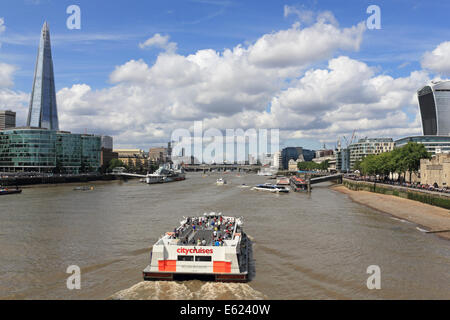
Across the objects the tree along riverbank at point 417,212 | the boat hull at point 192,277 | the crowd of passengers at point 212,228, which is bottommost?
the tree along riverbank at point 417,212

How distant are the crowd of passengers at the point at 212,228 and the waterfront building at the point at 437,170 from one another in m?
69.6

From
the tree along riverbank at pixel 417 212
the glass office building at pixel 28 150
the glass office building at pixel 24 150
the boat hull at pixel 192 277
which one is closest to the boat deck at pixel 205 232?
the boat hull at pixel 192 277

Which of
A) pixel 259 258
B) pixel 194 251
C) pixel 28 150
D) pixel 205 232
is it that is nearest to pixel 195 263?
pixel 194 251

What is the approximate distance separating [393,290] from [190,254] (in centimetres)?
1465

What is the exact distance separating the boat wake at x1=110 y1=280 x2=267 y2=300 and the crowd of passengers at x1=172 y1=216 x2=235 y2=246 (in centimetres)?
317

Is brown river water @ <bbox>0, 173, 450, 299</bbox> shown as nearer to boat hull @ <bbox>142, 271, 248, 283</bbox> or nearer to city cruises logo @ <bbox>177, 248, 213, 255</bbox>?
boat hull @ <bbox>142, 271, 248, 283</bbox>

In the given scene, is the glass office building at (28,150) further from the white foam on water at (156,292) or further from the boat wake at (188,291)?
the boat wake at (188,291)

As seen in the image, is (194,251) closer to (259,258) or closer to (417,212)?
(259,258)

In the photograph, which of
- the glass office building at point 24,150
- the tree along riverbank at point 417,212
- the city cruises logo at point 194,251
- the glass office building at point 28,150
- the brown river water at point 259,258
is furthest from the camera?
the glass office building at point 28,150

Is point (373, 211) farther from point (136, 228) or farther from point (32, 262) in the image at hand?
point (32, 262)

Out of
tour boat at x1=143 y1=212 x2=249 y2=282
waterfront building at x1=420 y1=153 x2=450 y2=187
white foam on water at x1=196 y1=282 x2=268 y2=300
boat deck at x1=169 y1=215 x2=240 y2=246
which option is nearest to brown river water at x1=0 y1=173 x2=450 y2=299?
white foam on water at x1=196 y1=282 x2=268 y2=300

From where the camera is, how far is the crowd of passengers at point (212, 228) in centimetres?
2808

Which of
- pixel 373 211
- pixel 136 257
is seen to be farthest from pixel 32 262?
pixel 373 211

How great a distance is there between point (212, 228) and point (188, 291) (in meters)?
10.7
